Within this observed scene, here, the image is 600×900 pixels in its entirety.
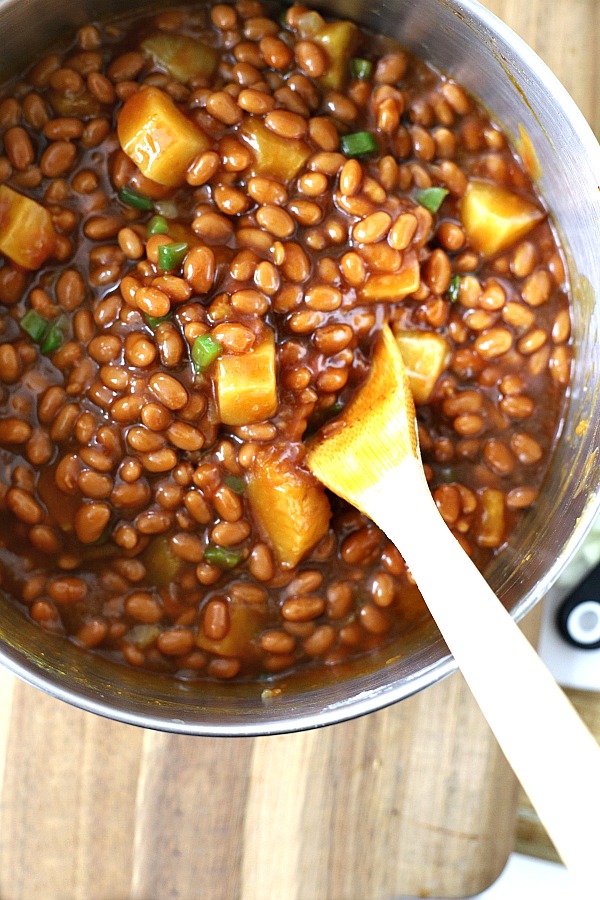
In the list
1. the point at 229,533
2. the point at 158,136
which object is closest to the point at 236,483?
the point at 229,533

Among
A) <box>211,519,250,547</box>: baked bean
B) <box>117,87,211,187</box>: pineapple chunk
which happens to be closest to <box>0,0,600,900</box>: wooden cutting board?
<box>211,519,250,547</box>: baked bean

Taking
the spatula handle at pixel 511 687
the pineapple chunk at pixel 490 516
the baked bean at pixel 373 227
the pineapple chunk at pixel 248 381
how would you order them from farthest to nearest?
the pineapple chunk at pixel 490 516 → the baked bean at pixel 373 227 → the pineapple chunk at pixel 248 381 → the spatula handle at pixel 511 687

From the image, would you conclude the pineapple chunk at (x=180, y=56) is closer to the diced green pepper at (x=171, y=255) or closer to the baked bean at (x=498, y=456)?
the diced green pepper at (x=171, y=255)

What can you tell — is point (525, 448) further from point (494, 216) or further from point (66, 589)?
point (66, 589)

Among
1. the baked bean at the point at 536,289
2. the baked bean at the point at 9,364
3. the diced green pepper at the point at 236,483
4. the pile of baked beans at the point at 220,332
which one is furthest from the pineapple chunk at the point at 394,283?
the baked bean at the point at 9,364

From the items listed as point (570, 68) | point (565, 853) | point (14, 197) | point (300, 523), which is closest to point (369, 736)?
point (300, 523)

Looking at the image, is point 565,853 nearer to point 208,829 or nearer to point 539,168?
point 208,829

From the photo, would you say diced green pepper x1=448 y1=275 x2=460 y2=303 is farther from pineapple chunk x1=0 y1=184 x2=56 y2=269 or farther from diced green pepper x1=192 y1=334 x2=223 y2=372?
pineapple chunk x1=0 y1=184 x2=56 y2=269
